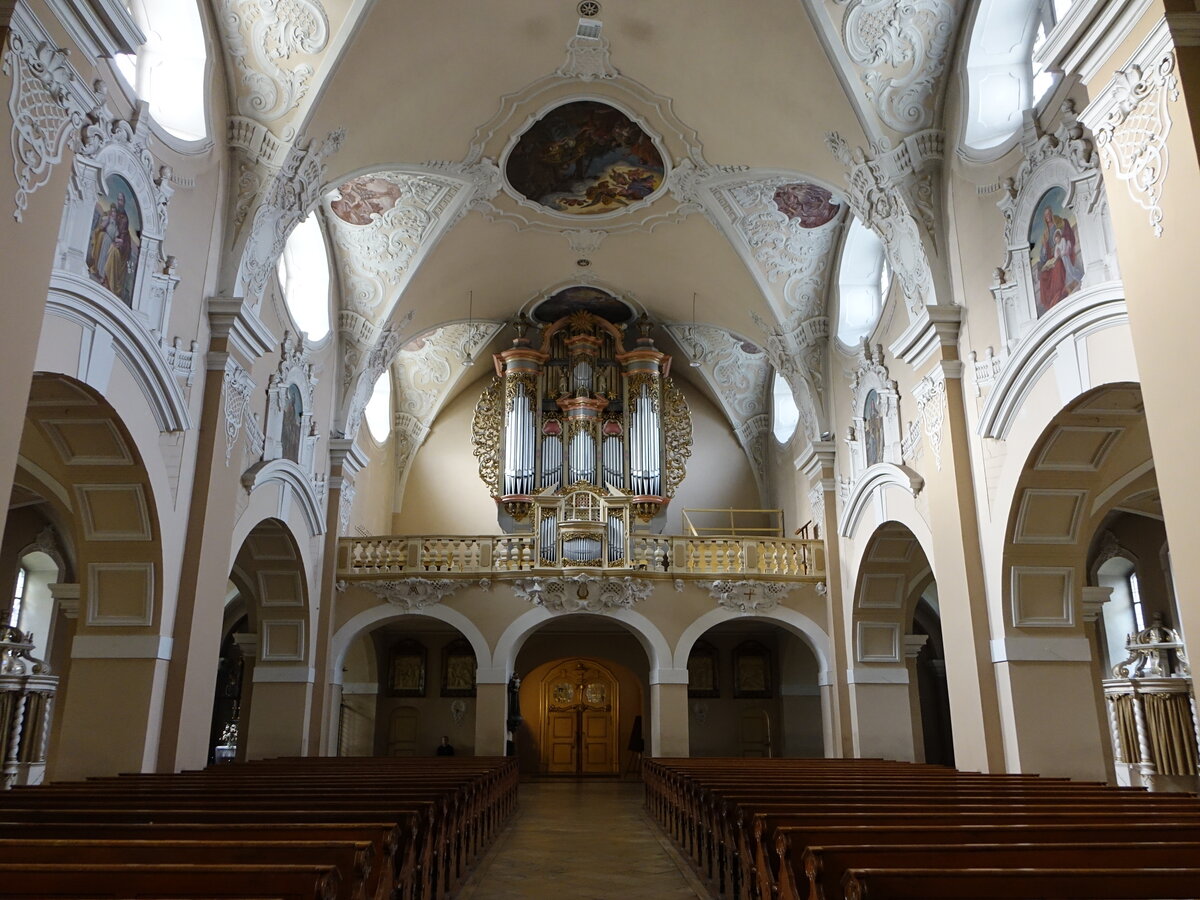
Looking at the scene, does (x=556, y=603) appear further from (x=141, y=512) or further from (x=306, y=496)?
(x=141, y=512)

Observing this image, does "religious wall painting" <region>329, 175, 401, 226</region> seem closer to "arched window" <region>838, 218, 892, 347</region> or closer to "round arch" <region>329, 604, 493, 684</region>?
"round arch" <region>329, 604, 493, 684</region>

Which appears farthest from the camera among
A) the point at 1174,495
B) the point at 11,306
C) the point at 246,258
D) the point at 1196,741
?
the point at 246,258

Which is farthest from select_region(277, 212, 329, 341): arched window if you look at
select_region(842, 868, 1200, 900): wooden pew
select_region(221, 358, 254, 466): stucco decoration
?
select_region(842, 868, 1200, 900): wooden pew

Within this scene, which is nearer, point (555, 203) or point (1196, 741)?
point (1196, 741)

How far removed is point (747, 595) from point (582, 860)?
850 cm

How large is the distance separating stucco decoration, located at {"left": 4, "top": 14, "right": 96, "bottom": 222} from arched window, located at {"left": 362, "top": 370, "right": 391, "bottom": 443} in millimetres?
12712

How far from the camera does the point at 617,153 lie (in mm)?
14898

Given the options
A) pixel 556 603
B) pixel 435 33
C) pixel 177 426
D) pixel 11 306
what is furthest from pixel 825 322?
pixel 11 306

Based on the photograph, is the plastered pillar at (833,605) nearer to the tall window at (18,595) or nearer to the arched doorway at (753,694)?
the arched doorway at (753,694)

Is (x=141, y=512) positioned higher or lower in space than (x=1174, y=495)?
higher

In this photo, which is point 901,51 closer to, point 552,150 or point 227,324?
point 552,150

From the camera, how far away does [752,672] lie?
2141cm

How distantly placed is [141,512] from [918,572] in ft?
37.2

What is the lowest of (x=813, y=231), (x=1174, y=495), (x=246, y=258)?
(x=1174, y=495)
